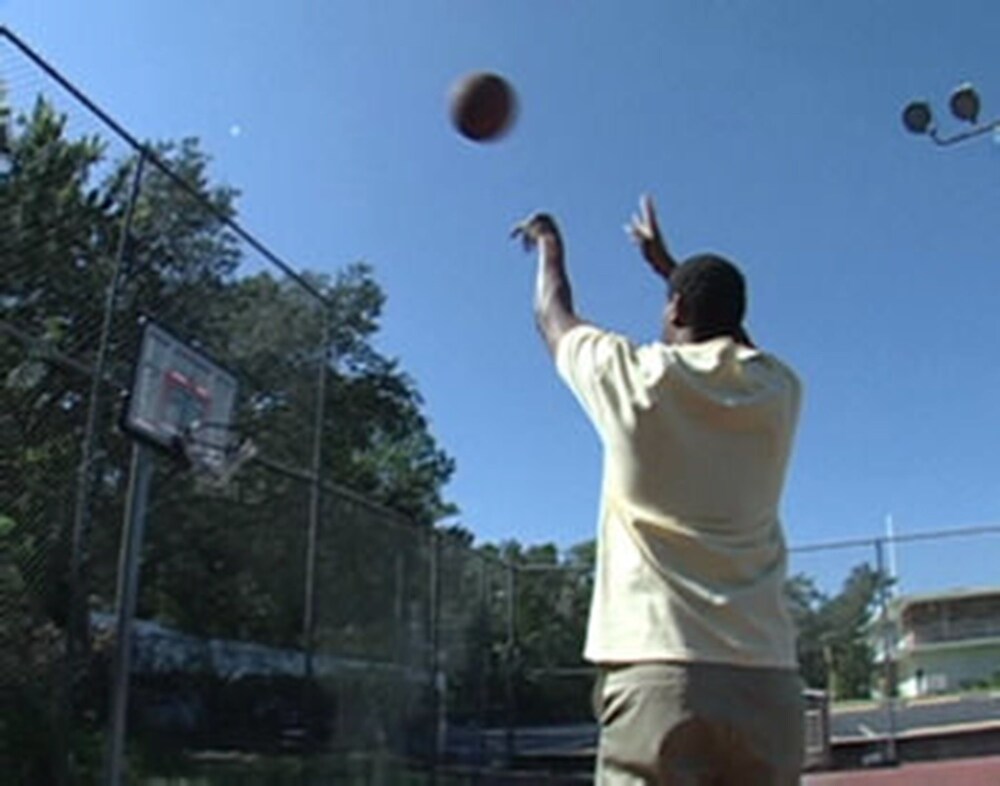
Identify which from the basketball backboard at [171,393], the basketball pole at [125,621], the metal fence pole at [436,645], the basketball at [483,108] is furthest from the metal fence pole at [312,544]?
the basketball at [483,108]

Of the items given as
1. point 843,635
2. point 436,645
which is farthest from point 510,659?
point 843,635

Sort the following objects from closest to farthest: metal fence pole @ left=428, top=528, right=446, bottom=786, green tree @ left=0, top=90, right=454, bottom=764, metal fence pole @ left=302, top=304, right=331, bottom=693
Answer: green tree @ left=0, top=90, right=454, bottom=764 → metal fence pole @ left=302, top=304, right=331, bottom=693 → metal fence pole @ left=428, top=528, right=446, bottom=786

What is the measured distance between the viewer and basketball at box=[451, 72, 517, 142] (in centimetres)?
394

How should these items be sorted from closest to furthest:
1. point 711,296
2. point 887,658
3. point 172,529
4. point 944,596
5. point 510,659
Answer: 1. point 711,296
2. point 172,529
3. point 887,658
4. point 944,596
5. point 510,659

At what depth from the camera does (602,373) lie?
6.70 ft

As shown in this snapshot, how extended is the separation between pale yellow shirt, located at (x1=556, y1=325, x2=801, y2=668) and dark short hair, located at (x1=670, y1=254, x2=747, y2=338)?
0.08 m

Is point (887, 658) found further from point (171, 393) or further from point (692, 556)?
point (692, 556)

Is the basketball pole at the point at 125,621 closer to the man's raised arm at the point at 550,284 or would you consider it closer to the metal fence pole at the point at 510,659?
the man's raised arm at the point at 550,284

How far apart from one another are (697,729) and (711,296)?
2.52ft

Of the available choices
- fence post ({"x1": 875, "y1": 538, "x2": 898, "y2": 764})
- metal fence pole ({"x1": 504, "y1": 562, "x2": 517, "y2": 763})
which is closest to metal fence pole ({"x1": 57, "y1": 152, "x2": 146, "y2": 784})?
metal fence pole ({"x1": 504, "y1": 562, "x2": 517, "y2": 763})

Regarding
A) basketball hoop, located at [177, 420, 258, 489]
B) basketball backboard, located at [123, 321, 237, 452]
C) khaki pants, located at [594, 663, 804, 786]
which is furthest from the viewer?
basketball hoop, located at [177, 420, 258, 489]

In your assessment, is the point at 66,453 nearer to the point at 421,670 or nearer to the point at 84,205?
the point at 84,205

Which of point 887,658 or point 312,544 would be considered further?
point 887,658

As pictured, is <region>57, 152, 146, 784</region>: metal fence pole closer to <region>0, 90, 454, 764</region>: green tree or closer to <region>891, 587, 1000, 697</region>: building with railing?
<region>0, 90, 454, 764</region>: green tree
